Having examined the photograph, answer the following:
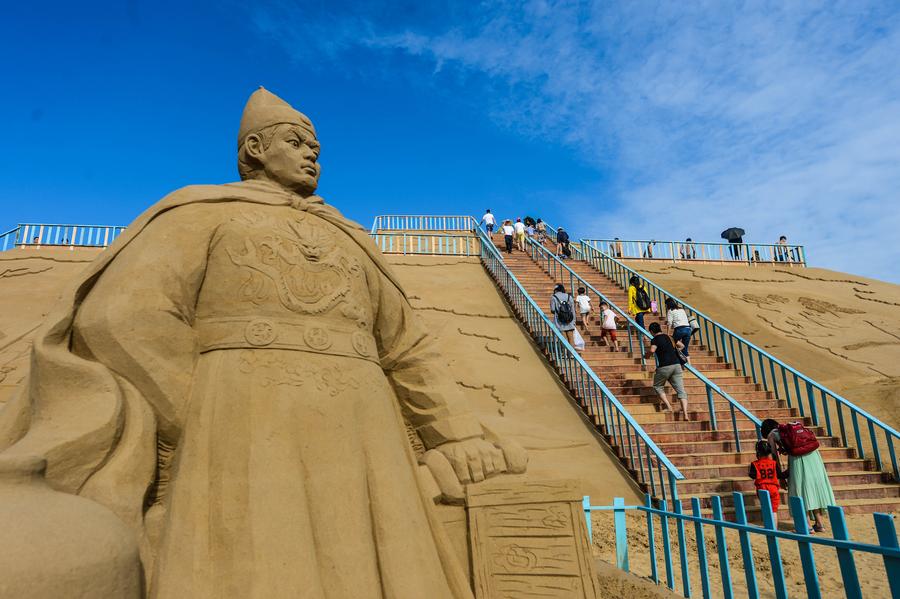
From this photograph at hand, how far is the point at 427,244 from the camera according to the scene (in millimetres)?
17375

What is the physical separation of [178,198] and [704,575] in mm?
3853

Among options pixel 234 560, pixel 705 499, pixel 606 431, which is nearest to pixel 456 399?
pixel 234 560

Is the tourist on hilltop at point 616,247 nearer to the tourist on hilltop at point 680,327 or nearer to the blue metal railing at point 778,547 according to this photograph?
the tourist on hilltop at point 680,327

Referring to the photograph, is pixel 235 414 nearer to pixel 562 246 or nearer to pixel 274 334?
pixel 274 334

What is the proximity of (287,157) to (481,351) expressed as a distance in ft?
25.9

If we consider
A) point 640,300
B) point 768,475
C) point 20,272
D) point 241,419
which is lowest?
point 768,475

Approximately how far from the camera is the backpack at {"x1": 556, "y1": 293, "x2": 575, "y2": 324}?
10141 millimetres

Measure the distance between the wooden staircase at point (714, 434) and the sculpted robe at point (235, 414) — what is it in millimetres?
4208

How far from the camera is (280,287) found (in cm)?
239

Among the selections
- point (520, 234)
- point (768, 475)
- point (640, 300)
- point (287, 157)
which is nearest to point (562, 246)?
point (520, 234)

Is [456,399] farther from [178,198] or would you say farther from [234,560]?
[178,198]

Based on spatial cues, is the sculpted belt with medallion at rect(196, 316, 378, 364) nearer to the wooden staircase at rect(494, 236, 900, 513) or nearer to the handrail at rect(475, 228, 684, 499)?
the wooden staircase at rect(494, 236, 900, 513)

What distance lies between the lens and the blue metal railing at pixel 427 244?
1692 cm

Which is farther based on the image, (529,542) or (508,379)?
(508,379)
